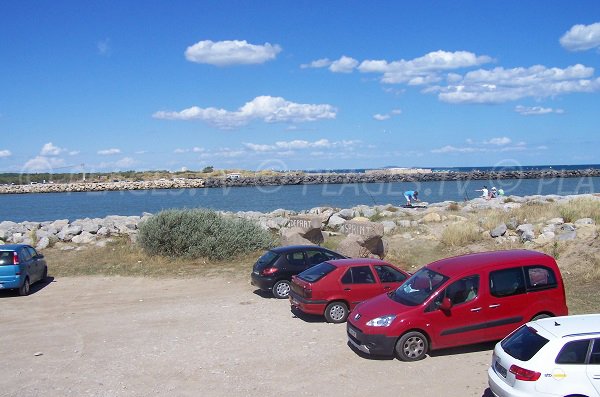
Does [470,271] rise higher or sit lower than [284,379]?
higher

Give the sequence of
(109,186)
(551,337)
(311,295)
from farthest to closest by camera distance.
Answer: (109,186), (311,295), (551,337)

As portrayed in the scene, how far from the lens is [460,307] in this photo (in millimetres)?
10117

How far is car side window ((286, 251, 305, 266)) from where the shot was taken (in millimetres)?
15930

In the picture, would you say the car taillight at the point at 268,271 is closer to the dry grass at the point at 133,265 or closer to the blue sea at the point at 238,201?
the dry grass at the point at 133,265

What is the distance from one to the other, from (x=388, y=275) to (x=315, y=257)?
3101mm

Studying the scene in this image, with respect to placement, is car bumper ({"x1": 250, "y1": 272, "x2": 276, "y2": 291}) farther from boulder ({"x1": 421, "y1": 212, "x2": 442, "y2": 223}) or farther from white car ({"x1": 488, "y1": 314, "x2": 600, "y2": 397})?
boulder ({"x1": 421, "y1": 212, "x2": 442, "y2": 223})

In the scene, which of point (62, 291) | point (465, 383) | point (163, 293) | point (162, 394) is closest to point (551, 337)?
point (465, 383)

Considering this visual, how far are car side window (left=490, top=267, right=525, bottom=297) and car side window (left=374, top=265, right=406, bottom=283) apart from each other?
128 inches

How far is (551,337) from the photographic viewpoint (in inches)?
279

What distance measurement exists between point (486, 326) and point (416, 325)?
1.33 metres

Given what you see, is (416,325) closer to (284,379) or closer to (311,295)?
(284,379)

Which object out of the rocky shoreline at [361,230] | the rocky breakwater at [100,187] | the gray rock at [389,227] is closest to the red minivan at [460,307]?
the rocky shoreline at [361,230]

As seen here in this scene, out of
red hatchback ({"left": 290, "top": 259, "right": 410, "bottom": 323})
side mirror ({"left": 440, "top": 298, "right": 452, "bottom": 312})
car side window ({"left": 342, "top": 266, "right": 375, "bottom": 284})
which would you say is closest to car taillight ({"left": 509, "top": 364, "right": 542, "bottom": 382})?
side mirror ({"left": 440, "top": 298, "right": 452, "bottom": 312})

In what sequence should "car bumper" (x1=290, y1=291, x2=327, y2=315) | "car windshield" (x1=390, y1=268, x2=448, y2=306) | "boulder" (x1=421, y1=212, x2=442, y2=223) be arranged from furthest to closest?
"boulder" (x1=421, y1=212, x2=442, y2=223)
"car bumper" (x1=290, y1=291, x2=327, y2=315)
"car windshield" (x1=390, y1=268, x2=448, y2=306)
